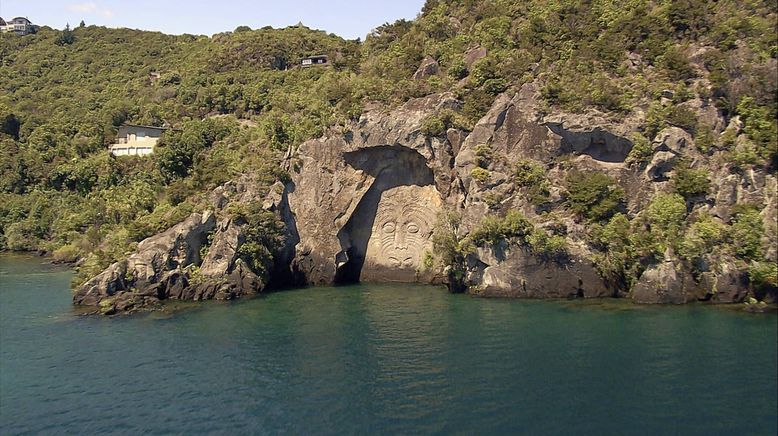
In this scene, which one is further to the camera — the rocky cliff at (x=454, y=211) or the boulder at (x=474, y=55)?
the boulder at (x=474, y=55)

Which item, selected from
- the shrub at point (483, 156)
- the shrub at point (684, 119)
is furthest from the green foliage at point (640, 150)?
the shrub at point (483, 156)

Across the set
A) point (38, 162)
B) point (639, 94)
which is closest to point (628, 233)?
point (639, 94)

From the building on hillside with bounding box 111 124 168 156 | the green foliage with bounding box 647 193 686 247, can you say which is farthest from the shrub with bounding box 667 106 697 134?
the building on hillside with bounding box 111 124 168 156

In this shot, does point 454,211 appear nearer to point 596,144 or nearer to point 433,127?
point 433,127

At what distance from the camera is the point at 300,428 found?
24.6m

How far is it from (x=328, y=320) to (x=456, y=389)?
1484 centimetres

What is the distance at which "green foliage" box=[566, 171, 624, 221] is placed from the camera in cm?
4369

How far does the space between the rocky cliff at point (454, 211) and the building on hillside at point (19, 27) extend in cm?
11065

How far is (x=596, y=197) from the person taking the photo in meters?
44.0

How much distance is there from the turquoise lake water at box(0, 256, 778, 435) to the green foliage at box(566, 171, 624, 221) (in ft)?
21.3

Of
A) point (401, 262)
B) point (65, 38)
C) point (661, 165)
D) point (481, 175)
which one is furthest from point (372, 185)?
point (65, 38)

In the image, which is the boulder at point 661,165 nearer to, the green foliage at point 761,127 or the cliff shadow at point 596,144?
the cliff shadow at point 596,144

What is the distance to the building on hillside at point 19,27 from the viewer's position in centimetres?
13562

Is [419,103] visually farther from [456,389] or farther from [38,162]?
[38,162]
